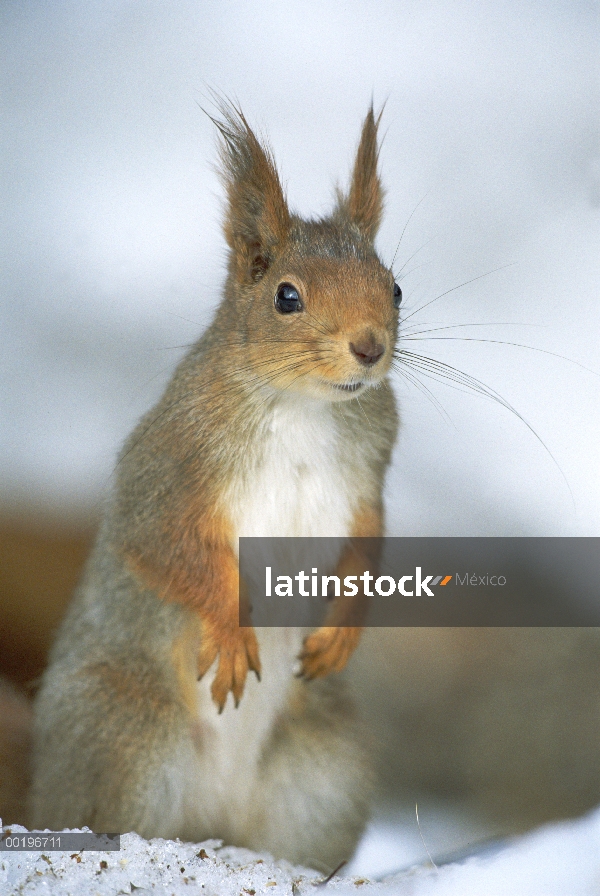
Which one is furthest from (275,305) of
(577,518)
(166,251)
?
(577,518)

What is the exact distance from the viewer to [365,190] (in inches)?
57.7

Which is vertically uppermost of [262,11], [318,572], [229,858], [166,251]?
[262,11]

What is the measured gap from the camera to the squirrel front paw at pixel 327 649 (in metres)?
1.51

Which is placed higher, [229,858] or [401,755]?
[401,755]

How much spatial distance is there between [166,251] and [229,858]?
106 centimetres

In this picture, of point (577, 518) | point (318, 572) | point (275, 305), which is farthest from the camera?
point (577, 518)

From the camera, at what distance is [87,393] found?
5.22 feet

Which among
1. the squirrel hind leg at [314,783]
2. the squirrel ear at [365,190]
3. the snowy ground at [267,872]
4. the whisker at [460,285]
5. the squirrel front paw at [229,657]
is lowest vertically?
the snowy ground at [267,872]

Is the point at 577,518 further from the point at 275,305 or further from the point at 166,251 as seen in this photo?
the point at 166,251

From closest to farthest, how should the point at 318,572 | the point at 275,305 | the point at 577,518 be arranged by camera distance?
the point at 275,305
the point at 318,572
the point at 577,518

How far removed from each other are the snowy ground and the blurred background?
0.05 meters

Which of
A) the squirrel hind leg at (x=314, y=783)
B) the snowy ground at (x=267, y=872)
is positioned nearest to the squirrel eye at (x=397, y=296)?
the squirrel hind leg at (x=314, y=783)

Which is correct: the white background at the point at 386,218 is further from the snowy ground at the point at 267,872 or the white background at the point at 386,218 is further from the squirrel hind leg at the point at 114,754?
the snowy ground at the point at 267,872

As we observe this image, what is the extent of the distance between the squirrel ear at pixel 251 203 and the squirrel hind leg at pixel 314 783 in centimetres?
75
